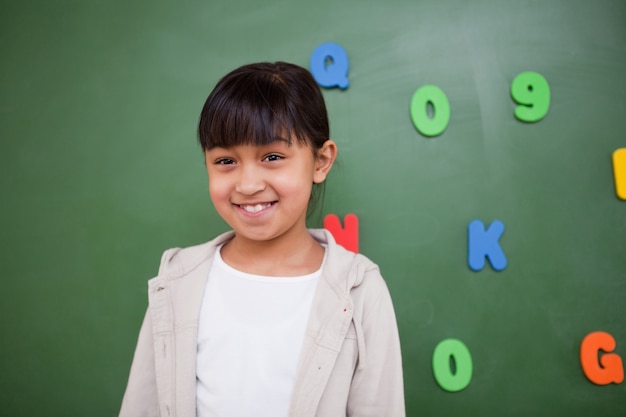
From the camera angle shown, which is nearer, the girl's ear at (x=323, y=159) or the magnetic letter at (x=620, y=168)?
the girl's ear at (x=323, y=159)

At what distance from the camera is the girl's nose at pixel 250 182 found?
759 millimetres

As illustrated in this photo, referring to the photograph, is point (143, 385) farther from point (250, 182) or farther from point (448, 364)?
point (448, 364)

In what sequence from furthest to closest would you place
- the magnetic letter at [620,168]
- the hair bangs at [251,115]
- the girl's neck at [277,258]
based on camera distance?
the magnetic letter at [620,168] → the girl's neck at [277,258] → the hair bangs at [251,115]

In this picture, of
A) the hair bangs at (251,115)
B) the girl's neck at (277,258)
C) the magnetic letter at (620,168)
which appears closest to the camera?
the hair bangs at (251,115)

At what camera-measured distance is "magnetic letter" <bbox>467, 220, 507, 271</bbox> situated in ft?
3.53

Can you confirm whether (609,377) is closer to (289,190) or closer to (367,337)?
(367,337)

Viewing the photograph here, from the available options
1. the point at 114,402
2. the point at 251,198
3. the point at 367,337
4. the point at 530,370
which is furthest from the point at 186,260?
the point at 530,370

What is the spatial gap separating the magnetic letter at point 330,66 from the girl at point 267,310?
0.76 ft

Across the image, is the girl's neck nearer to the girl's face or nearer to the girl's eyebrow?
the girl's face

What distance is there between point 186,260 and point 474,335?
28.6 inches

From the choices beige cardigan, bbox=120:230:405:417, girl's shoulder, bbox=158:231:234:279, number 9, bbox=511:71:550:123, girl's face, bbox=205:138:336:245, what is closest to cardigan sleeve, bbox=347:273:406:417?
beige cardigan, bbox=120:230:405:417

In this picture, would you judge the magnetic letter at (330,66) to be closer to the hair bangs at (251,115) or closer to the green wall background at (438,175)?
the green wall background at (438,175)

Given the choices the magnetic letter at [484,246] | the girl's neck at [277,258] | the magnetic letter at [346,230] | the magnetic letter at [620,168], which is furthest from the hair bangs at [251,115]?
the magnetic letter at [620,168]

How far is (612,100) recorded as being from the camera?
1081mm
